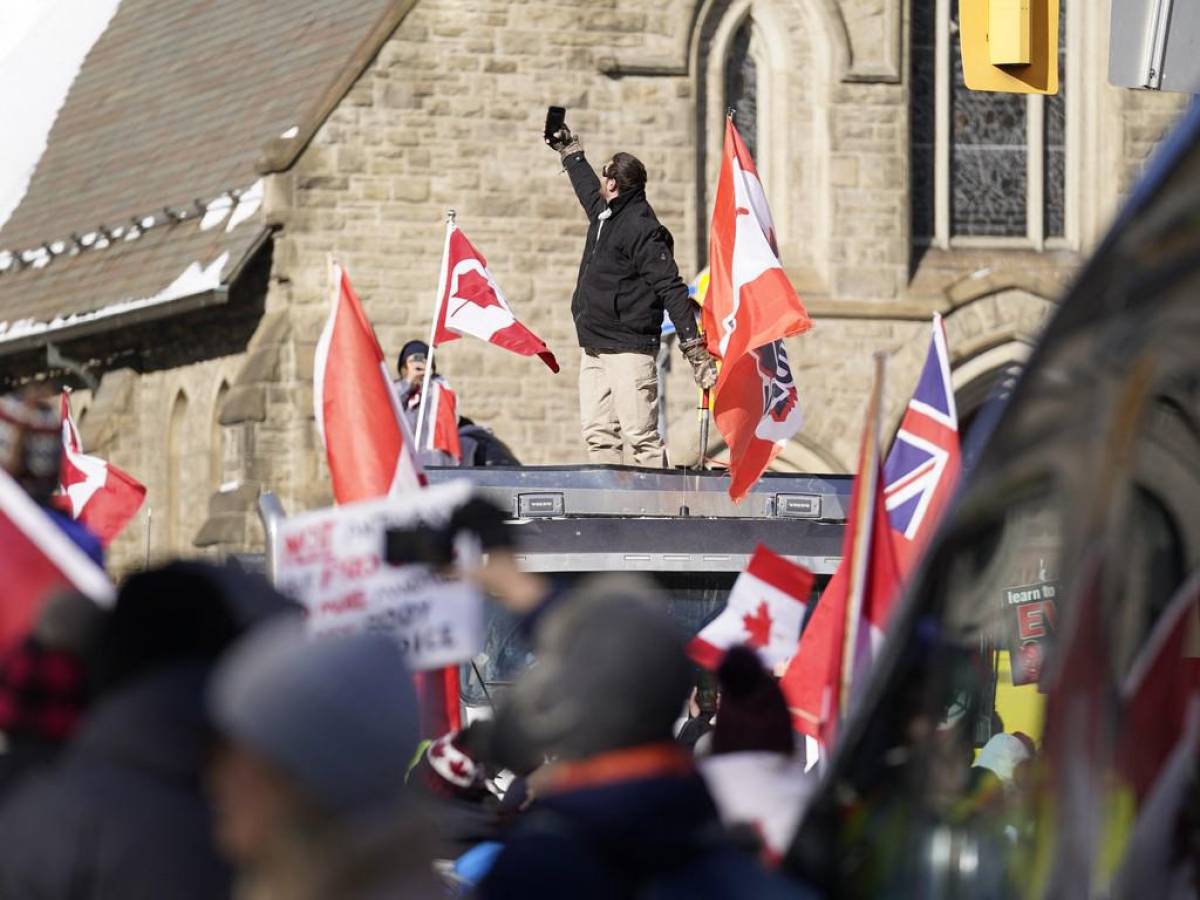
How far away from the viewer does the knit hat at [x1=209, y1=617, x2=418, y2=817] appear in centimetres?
327

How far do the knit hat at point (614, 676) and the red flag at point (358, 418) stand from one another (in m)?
4.01

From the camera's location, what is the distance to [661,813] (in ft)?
12.9

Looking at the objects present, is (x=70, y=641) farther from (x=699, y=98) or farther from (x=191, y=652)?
(x=699, y=98)

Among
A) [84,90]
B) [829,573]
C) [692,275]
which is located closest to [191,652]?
[829,573]

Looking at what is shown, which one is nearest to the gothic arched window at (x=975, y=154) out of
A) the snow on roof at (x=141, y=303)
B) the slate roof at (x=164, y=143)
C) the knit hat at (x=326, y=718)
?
the slate roof at (x=164, y=143)

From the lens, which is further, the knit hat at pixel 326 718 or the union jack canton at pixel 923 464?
the union jack canton at pixel 923 464

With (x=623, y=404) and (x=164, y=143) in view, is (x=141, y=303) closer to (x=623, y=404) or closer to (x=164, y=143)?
(x=164, y=143)

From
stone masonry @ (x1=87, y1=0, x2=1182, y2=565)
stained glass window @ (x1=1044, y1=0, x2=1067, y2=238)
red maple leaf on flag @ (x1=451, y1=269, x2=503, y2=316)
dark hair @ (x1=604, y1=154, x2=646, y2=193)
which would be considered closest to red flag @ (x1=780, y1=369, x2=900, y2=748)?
dark hair @ (x1=604, y1=154, x2=646, y2=193)

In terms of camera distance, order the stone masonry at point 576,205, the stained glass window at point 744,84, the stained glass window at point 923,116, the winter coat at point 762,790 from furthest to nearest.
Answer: the stained glass window at point 923,116 < the stained glass window at point 744,84 < the stone masonry at point 576,205 < the winter coat at point 762,790

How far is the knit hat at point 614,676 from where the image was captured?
3924mm

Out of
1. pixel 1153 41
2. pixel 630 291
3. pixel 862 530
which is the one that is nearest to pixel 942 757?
pixel 862 530

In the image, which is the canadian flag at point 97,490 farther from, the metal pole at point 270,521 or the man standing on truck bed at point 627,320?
the metal pole at point 270,521

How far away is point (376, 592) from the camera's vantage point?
17.8 feet

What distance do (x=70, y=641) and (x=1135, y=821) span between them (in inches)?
65.3
